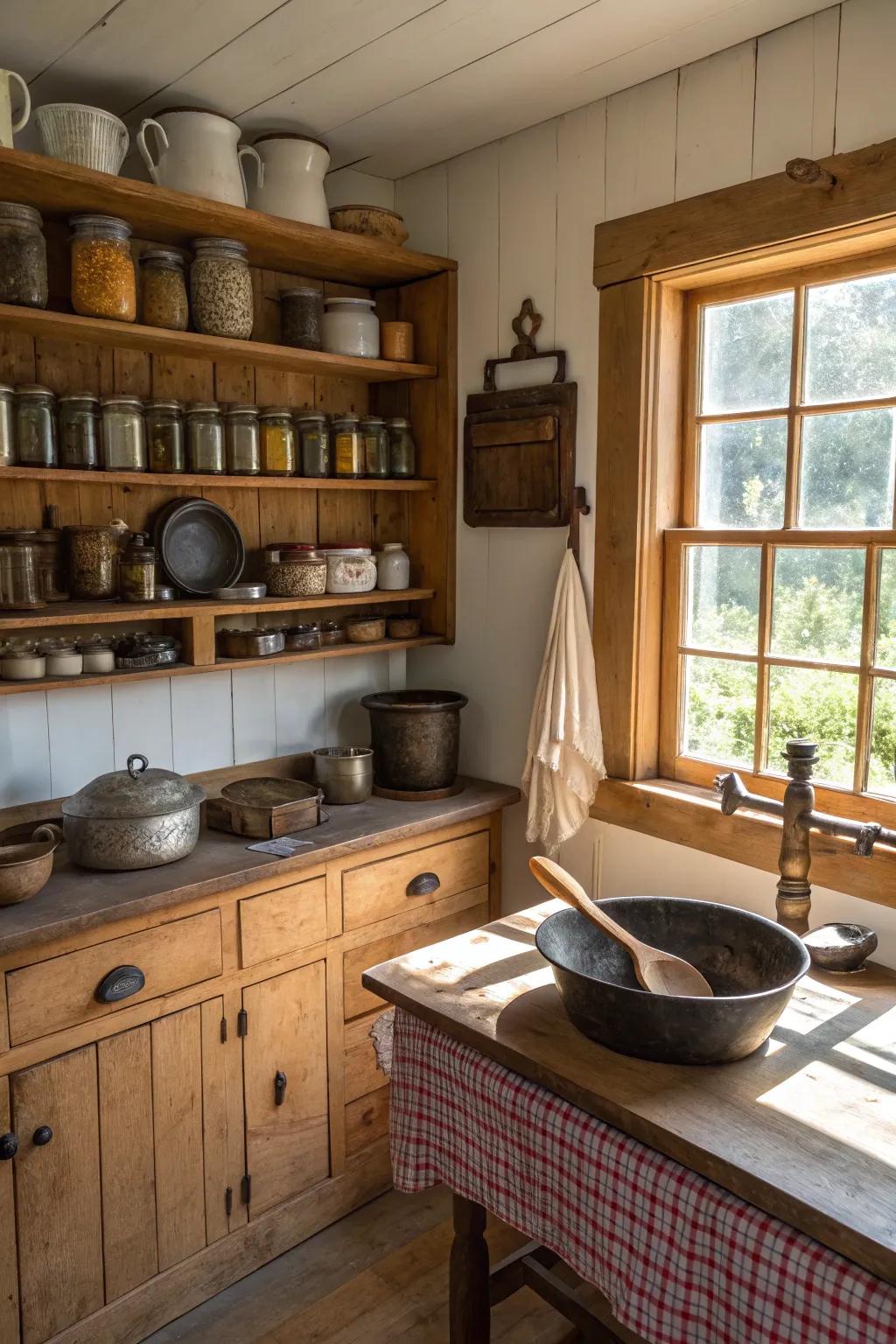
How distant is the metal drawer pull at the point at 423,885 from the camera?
2.51 meters

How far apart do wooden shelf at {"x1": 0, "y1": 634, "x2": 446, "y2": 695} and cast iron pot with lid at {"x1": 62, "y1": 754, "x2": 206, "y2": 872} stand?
0.22 m

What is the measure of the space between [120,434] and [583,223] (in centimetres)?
121

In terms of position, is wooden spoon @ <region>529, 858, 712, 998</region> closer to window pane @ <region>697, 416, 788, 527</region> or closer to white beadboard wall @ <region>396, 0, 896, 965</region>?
white beadboard wall @ <region>396, 0, 896, 965</region>

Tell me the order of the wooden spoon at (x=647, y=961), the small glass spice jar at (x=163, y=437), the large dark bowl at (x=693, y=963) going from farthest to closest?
1. the small glass spice jar at (x=163, y=437)
2. the wooden spoon at (x=647, y=961)
3. the large dark bowl at (x=693, y=963)

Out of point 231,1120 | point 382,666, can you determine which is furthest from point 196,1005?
point 382,666

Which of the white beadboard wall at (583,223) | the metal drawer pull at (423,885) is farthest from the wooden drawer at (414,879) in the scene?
the white beadboard wall at (583,223)

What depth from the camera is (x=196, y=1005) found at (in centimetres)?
210

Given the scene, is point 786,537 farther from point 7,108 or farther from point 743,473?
point 7,108

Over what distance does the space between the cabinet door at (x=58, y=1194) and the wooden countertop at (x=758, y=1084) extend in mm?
658

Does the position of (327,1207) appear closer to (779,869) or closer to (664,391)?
(779,869)

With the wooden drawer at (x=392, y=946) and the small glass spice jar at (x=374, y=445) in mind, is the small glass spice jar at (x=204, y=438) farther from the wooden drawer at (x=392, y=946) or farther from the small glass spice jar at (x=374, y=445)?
the wooden drawer at (x=392, y=946)

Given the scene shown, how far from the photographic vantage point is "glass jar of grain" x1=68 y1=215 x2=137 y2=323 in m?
2.15

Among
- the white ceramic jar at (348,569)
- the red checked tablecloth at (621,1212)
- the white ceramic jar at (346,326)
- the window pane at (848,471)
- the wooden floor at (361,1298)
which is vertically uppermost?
the white ceramic jar at (346,326)

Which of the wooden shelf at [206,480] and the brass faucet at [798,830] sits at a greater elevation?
the wooden shelf at [206,480]
